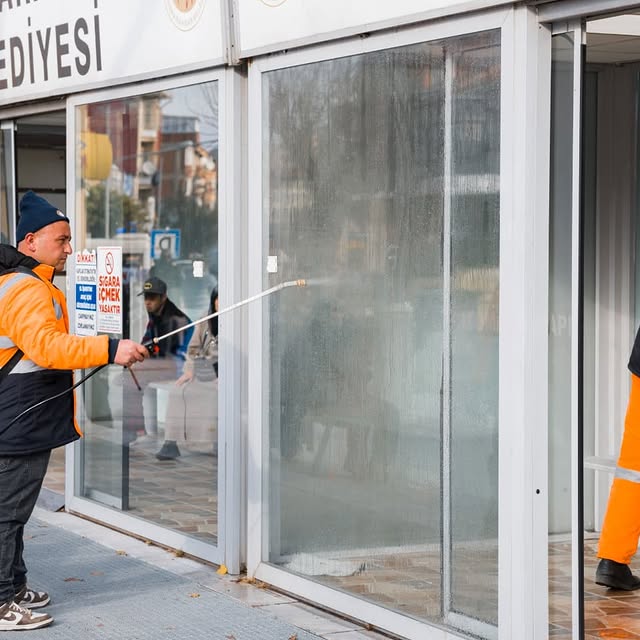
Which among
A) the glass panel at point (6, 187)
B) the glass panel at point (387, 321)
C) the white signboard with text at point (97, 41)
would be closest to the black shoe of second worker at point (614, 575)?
the glass panel at point (387, 321)

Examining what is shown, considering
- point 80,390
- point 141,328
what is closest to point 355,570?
point 141,328

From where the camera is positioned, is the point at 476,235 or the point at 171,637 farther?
the point at 171,637

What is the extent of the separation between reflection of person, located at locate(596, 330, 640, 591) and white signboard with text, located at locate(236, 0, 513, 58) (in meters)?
1.90

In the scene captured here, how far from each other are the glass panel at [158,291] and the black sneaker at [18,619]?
1444 millimetres

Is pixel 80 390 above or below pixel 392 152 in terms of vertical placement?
below

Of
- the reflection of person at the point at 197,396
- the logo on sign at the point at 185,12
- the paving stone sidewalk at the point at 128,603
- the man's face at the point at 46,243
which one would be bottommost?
the paving stone sidewalk at the point at 128,603

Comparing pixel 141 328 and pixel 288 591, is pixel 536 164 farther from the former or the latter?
pixel 141 328

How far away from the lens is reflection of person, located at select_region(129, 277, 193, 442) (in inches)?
315

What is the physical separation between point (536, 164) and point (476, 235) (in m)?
0.43

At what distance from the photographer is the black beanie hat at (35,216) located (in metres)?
6.03

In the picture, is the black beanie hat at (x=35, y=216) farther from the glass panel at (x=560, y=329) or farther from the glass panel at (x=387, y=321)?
the glass panel at (x=560, y=329)

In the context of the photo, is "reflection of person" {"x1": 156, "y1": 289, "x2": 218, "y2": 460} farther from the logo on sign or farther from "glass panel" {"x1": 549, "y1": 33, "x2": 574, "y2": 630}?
"glass panel" {"x1": 549, "y1": 33, "x2": 574, "y2": 630}

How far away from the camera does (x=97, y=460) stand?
28.5ft

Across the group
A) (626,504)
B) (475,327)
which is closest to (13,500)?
(475,327)
